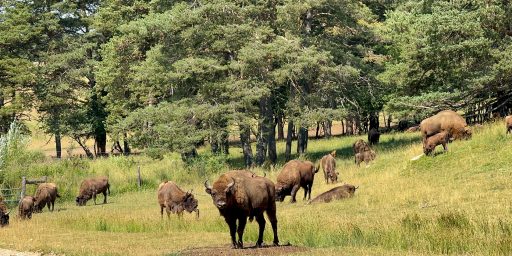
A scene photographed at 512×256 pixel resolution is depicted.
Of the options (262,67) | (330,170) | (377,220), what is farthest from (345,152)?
(377,220)

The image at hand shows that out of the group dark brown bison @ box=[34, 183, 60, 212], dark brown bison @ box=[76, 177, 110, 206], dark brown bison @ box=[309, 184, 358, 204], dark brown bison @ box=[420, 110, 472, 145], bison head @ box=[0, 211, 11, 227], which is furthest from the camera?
dark brown bison @ box=[76, 177, 110, 206]

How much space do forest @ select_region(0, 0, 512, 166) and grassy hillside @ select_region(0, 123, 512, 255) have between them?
5.61m

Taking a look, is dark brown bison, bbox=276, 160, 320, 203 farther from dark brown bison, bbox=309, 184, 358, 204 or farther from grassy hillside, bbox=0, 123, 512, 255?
dark brown bison, bbox=309, 184, 358, 204

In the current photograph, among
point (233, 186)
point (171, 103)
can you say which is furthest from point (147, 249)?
point (171, 103)

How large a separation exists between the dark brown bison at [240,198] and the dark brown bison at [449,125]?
1591 centimetres

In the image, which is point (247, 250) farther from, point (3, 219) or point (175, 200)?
point (3, 219)

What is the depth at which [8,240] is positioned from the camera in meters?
20.4

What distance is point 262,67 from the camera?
43.6 metres

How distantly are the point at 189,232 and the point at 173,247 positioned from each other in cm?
377

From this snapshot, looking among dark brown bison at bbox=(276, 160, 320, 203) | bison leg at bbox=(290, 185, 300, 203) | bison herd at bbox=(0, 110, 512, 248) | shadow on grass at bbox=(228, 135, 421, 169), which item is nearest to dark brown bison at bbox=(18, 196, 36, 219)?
bison herd at bbox=(0, 110, 512, 248)

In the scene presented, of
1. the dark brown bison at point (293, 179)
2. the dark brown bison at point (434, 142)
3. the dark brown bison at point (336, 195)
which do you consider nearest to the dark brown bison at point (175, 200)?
the dark brown bison at point (293, 179)

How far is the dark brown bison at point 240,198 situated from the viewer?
1427cm

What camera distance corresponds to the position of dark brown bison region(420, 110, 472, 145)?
2952 cm

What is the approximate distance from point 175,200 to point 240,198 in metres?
12.1
